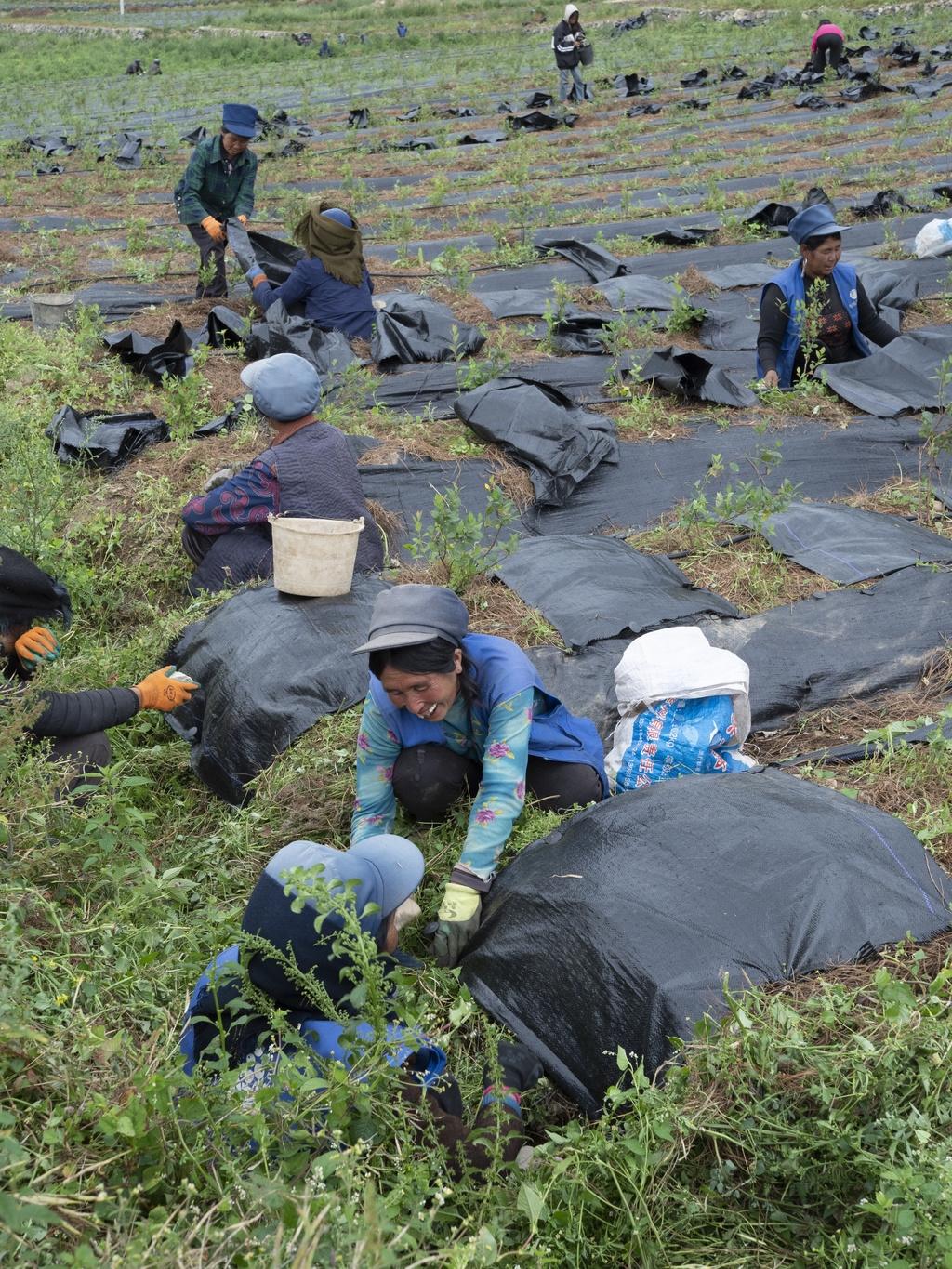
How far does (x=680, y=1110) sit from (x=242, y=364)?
16.3 ft

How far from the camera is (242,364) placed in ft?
19.6

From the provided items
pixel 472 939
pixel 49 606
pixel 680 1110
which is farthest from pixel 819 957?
pixel 49 606

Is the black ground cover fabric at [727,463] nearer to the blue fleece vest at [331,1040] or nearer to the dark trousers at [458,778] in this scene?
the dark trousers at [458,778]

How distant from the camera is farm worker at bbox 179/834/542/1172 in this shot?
1753mm

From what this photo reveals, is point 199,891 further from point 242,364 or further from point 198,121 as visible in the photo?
point 198,121

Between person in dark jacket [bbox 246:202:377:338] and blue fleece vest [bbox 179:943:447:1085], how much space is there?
4.73 metres

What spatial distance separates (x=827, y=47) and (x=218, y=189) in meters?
11.1

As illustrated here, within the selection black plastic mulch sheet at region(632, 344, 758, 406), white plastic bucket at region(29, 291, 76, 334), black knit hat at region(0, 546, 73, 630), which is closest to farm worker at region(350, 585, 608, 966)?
black knit hat at region(0, 546, 73, 630)

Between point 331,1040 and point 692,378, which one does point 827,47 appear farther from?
point 331,1040

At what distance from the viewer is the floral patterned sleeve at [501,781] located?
2.47m

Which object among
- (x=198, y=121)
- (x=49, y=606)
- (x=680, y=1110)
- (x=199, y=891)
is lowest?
(x=199, y=891)

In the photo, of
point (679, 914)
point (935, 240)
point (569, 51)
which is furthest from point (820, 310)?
point (569, 51)

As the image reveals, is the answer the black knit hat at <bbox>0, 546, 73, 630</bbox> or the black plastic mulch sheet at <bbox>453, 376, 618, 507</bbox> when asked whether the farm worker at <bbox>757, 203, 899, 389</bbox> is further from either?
the black knit hat at <bbox>0, 546, 73, 630</bbox>

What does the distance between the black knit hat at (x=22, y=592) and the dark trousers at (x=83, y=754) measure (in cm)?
35
